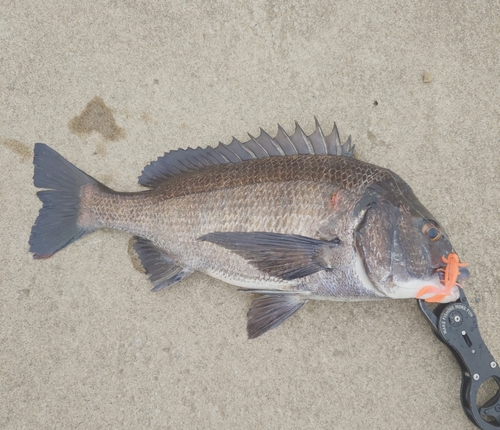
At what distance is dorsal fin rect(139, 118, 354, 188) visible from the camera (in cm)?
204

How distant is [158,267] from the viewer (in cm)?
212

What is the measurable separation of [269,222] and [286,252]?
167 mm

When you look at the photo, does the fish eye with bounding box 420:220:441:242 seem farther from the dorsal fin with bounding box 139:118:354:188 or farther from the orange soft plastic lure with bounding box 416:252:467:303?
the dorsal fin with bounding box 139:118:354:188

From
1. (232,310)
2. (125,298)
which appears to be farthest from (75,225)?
(232,310)

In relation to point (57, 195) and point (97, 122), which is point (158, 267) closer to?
point (57, 195)

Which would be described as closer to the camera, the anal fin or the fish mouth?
the fish mouth

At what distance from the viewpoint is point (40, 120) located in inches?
92.6

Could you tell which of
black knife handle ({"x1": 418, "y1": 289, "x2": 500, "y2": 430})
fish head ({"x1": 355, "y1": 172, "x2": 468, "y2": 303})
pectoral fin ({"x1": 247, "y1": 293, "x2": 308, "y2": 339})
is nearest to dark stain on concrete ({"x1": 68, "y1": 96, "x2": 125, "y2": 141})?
pectoral fin ({"x1": 247, "y1": 293, "x2": 308, "y2": 339})

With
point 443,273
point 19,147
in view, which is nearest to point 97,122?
point 19,147

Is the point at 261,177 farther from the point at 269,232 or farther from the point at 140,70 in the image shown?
the point at 140,70

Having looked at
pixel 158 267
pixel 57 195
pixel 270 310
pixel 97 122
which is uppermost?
pixel 97 122

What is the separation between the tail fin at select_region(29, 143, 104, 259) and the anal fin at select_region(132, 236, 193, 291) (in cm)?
36

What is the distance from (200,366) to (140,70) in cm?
179

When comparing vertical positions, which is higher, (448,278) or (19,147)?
(19,147)
